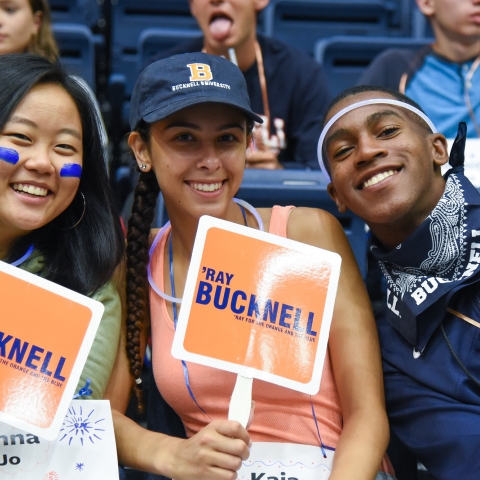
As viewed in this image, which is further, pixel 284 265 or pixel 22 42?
pixel 22 42

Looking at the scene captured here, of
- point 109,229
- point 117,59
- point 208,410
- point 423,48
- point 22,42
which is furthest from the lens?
point 117,59

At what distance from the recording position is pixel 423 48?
3.19 meters

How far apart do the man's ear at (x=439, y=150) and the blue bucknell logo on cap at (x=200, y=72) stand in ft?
1.77

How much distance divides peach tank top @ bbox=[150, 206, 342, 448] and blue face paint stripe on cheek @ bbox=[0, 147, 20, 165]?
1.61 ft

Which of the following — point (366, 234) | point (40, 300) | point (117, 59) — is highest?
point (40, 300)

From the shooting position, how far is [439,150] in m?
1.78

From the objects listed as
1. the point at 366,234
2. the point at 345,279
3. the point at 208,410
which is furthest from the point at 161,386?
the point at 366,234

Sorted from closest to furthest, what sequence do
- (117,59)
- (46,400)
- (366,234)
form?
(46,400), (366,234), (117,59)

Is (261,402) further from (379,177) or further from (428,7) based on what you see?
(428,7)

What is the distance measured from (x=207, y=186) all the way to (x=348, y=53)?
85.3 inches

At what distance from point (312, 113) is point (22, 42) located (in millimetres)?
1166

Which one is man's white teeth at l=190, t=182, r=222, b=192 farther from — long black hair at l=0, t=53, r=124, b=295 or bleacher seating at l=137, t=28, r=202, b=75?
bleacher seating at l=137, t=28, r=202, b=75

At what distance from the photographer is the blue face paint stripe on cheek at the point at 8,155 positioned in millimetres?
1579

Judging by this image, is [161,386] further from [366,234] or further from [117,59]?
[117,59]
